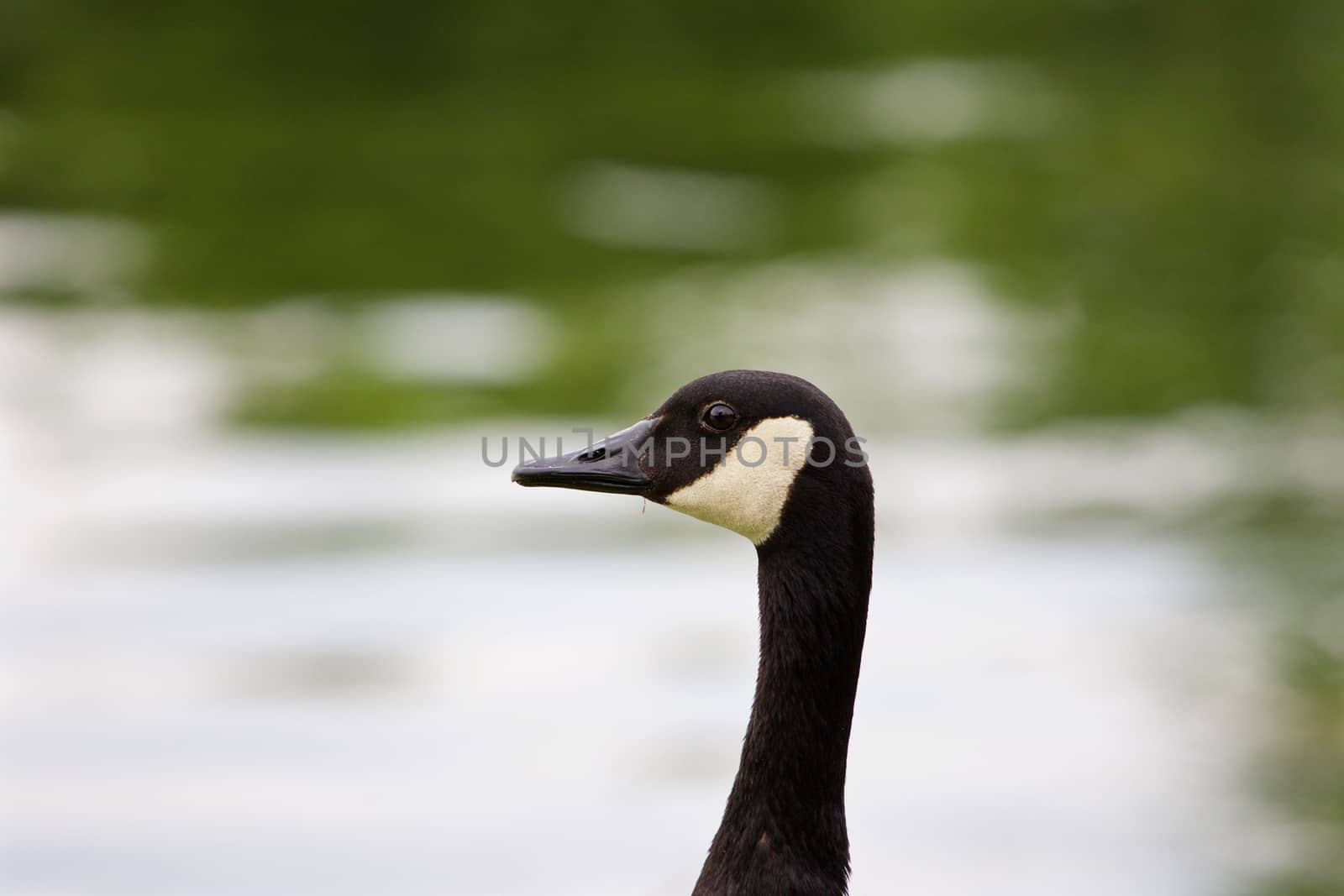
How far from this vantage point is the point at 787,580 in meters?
4.22

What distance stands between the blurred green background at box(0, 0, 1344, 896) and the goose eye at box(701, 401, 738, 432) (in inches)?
185

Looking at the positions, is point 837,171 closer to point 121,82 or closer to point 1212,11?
point 121,82

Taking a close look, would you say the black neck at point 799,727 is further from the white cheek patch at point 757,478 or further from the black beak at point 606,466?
→ the black beak at point 606,466

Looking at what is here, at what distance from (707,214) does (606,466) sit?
13.1 meters

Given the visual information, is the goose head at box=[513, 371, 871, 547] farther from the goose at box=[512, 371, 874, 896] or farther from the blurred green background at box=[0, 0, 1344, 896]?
the blurred green background at box=[0, 0, 1344, 896]

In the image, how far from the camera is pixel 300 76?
70.4 feet

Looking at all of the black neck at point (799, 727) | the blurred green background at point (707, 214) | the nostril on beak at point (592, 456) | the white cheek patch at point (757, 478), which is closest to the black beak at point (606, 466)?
the nostril on beak at point (592, 456)

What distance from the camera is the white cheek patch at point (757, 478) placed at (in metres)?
4.15

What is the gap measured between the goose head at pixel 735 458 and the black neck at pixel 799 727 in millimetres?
100

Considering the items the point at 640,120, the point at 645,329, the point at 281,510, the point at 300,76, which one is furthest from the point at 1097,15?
the point at 281,510

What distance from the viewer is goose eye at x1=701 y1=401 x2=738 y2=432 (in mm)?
4277

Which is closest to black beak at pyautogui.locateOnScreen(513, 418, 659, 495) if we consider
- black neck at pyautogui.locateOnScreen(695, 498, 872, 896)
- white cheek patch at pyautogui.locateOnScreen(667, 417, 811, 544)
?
white cheek patch at pyautogui.locateOnScreen(667, 417, 811, 544)

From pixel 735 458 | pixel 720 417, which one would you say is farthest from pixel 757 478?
pixel 720 417

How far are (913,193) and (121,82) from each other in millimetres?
8901
